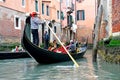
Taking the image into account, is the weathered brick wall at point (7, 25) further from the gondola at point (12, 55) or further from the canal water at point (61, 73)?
the canal water at point (61, 73)

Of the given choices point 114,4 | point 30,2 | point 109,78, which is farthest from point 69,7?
point 109,78

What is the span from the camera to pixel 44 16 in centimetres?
3044

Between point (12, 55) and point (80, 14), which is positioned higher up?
point (80, 14)

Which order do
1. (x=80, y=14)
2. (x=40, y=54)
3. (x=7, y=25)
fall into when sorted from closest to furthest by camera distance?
1. (x=40, y=54)
2. (x=7, y=25)
3. (x=80, y=14)

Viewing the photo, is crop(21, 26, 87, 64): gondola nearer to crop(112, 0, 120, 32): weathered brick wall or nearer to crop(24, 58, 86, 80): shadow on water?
crop(24, 58, 86, 80): shadow on water

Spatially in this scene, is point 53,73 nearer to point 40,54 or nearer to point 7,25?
point 40,54

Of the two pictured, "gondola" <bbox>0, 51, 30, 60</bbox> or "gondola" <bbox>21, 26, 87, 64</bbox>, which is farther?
"gondola" <bbox>0, 51, 30, 60</bbox>

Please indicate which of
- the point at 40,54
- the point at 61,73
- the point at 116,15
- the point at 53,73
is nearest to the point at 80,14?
the point at 116,15

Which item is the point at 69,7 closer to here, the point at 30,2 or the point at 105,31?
the point at 30,2

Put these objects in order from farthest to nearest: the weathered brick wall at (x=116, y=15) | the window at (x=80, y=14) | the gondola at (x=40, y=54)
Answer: the window at (x=80, y=14)
the weathered brick wall at (x=116, y=15)
the gondola at (x=40, y=54)

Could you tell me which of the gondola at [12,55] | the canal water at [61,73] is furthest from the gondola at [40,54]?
the gondola at [12,55]

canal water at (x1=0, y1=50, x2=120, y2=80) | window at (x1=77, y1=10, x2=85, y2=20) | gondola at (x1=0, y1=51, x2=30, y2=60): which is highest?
window at (x1=77, y1=10, x2=85, y2=20)

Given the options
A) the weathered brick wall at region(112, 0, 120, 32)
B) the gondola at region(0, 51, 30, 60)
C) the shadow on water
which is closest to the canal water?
the shadow on water

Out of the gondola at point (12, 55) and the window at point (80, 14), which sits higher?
the window at point (80, 14)
